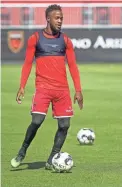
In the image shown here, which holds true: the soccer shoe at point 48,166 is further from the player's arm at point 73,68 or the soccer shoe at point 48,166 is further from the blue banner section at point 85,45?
the blue banner section at point 85,45

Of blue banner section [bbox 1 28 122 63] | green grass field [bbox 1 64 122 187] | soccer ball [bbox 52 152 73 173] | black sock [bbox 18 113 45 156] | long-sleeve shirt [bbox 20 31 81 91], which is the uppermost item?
long-sleeve shirt [bbox 20 31 81 91]

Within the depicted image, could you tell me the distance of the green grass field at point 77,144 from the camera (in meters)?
10.5

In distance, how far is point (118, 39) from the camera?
39.5 m

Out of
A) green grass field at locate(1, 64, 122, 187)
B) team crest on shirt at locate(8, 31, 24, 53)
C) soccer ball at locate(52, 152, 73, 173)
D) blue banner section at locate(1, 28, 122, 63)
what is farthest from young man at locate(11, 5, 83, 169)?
team crest on shirt at locate(8, 31, 24, 53)

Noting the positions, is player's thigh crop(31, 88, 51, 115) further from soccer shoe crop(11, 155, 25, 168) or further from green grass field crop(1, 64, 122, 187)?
green grass field crop(1, 64, 122, 187)

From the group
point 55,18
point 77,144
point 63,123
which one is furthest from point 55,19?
point 77,144

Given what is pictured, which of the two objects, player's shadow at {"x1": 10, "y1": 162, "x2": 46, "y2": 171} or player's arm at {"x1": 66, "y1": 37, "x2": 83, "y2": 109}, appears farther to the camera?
player's shadow at {"x1": 10, "y1": 162, "x2": 46, "y2": 171}

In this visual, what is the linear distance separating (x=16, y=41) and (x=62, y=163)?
2923cm

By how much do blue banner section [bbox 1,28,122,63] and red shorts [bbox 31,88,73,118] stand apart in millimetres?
28318

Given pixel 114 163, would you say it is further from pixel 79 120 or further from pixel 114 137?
pixel 79 120

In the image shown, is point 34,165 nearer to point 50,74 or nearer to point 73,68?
point 50,74

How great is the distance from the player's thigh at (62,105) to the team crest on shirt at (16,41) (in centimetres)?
2865

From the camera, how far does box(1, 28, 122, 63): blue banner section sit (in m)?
39.7

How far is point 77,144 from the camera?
47.2 ft
